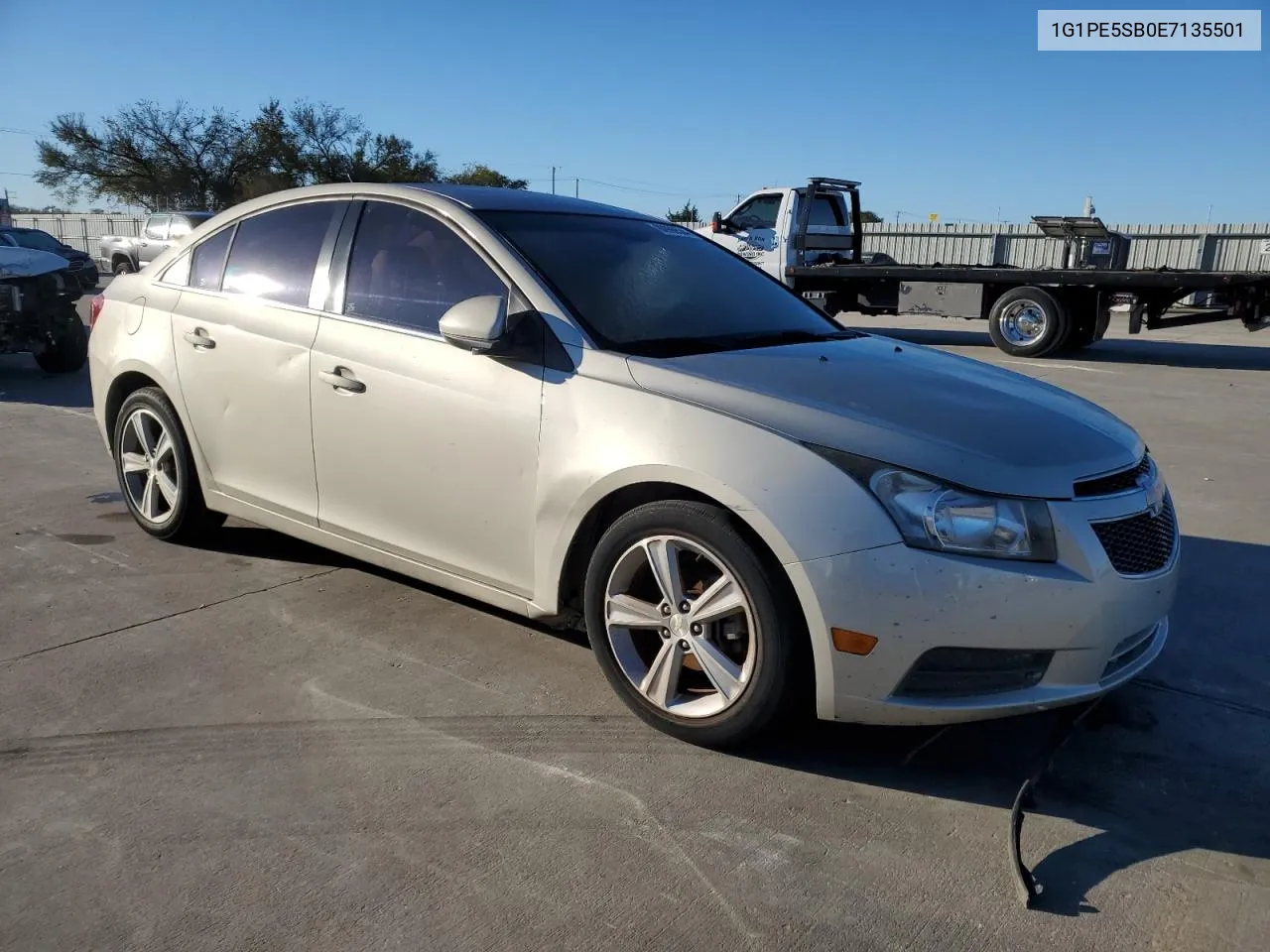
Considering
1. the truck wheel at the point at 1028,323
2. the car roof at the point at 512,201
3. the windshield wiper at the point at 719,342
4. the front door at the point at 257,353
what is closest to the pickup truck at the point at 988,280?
the truck wheel at the point at 1028,323

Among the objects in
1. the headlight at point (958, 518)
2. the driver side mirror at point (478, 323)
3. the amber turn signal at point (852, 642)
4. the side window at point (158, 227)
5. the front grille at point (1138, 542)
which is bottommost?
the amber turn signal at point (852, 642)

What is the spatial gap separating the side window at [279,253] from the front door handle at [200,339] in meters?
0.22

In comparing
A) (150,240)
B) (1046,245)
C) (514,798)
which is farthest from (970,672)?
(1046,245)

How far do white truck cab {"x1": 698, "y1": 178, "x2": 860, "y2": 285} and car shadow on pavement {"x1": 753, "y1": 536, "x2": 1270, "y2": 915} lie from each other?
13.1 metres

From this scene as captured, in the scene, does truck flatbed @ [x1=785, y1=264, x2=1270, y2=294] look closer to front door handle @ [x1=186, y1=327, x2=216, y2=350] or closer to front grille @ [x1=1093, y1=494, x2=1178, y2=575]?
front grille @ [x1=1093, y1=494, x2=1178, y2=575]

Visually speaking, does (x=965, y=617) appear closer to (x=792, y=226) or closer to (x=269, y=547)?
(x=269, y=547)

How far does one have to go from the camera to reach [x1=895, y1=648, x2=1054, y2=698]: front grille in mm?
2711

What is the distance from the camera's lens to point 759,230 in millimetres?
16406

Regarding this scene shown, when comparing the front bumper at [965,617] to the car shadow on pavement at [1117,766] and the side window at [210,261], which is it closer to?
the car shadow on pavement at [1117,766]

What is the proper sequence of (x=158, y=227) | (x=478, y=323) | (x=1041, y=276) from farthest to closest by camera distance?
1. (x=158, y=227)
2. (x=1041, y=276)
3. (x=478, y=323)

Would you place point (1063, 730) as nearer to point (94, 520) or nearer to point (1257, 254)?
point (94, 520)

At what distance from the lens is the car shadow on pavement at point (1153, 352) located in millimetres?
13898

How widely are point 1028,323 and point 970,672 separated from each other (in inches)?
505

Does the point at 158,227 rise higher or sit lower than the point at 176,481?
higher
